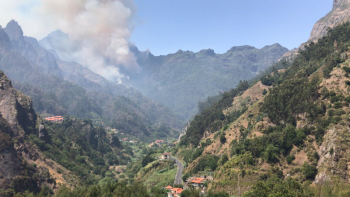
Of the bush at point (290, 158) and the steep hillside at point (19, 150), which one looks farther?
the steep hillside at point (19, 150)

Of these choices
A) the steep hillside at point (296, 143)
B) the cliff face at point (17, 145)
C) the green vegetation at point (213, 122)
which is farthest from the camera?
the green vegetation at point (213, 122)

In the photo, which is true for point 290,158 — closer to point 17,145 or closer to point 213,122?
point 213,122

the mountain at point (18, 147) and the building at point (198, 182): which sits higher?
the mountain at point (18, 147)

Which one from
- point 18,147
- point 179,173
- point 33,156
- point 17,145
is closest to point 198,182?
point 179,173

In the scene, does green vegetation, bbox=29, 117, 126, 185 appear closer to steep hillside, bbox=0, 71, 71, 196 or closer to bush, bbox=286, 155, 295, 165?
steep hillside, bbox=0, 71, 71, 196

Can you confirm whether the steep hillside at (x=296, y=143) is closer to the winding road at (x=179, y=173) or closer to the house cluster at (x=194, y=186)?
the house cluster at (x=194, y=186)

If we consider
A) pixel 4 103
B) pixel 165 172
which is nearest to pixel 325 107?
pixel 165 172

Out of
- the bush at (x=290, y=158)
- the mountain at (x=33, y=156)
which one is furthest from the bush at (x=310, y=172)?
the mountain at (x=33, y=156)

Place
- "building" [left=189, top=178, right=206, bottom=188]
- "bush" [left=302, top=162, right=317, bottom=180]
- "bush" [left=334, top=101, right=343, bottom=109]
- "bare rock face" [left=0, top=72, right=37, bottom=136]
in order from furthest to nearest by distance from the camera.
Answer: "bare rock face" [left=0, top=72, right=37, bottom=136] → "building" [left=189, top=178, right=206, bottom=188] → "bush" [left=334, top=101, right=343, bottom=109] → "bush" [left=302, top=162, right=317, bottom=180]

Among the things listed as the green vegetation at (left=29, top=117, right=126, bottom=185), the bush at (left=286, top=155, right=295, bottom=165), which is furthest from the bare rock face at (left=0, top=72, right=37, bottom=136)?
the bush at (left=286, top=155, right=295, bottom=165)

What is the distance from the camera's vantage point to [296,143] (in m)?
54.8

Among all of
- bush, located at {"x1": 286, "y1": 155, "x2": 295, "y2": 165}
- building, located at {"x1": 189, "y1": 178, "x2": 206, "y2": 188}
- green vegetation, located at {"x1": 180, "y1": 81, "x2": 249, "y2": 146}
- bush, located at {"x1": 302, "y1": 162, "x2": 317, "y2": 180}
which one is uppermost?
green vegetation, located at {"x1": 180, "y1": 81, "x2": 249, "y2": 146}

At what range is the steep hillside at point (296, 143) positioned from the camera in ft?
144

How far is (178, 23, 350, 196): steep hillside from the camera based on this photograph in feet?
144
